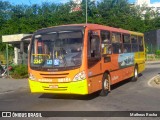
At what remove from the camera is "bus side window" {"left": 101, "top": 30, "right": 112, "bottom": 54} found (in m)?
14.2

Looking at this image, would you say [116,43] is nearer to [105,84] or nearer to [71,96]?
[105,84]

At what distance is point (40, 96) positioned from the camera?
14.2m

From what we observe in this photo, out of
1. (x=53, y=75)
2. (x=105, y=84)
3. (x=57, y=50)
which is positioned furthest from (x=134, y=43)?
(x=53, y=75)

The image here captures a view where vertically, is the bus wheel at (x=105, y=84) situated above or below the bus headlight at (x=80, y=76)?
below

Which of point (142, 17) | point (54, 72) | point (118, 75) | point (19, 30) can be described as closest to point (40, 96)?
point (54, 72)

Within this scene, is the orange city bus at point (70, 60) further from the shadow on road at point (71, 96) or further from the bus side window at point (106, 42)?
the shadow on road at point (71, 96)

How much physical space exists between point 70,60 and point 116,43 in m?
4.03

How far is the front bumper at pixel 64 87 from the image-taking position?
12.3 meters

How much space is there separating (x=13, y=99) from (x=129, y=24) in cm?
5716

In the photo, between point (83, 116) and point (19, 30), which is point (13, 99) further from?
point (19, 30)

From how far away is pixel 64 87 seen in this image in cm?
1251

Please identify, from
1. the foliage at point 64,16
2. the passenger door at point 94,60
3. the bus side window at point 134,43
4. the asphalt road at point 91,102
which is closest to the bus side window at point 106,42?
the passenger door at point 94,60

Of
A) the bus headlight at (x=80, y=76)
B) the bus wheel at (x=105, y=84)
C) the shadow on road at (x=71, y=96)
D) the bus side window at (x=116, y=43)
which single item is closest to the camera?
the bus headlight at (x=80, y=76)

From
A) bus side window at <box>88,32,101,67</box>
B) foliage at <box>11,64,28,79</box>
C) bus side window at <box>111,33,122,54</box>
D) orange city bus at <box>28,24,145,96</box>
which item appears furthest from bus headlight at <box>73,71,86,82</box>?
foliage at <box>11,64,28,79</box>
